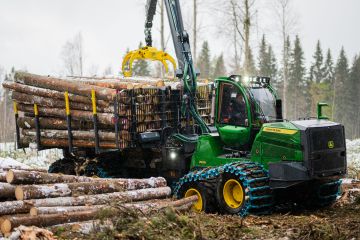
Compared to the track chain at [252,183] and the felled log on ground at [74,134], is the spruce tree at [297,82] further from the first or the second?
the track chain at [252,183]

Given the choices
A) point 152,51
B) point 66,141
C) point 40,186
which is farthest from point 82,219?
point 152,51

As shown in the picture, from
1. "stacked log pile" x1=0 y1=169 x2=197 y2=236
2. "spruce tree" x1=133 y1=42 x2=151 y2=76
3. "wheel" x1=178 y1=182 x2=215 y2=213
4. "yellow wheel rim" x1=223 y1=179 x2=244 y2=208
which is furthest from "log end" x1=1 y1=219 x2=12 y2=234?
"spruce tree" x1=133 y1=42 x2=151 y2=76

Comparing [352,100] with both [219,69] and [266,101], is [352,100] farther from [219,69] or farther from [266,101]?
[266,101]

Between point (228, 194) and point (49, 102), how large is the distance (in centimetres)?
550

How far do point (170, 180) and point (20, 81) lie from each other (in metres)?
4.84

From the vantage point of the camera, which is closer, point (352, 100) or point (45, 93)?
point (45, 93)

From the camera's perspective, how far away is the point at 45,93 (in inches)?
526

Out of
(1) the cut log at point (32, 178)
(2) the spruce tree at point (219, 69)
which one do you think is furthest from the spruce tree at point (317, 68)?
(1) the cut log at point (32, 178)

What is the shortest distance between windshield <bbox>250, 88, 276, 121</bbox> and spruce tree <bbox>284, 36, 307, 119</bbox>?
5493 cm

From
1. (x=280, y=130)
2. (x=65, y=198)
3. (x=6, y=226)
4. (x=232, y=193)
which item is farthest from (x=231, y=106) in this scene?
(x=6, y=226)

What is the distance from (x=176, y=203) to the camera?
9398 mm

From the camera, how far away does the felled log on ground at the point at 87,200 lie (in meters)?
7.75

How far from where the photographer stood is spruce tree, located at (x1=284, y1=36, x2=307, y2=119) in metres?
65.2

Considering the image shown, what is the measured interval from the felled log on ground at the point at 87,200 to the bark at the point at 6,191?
1.42ft
